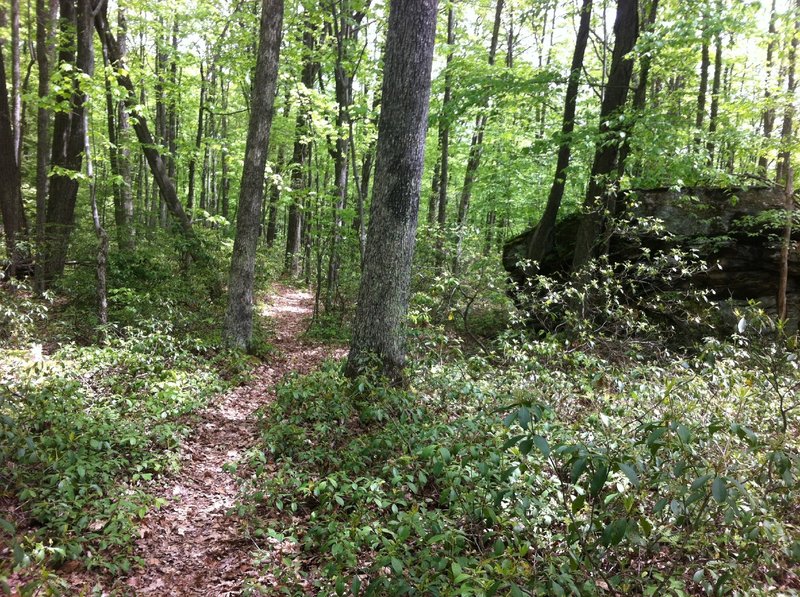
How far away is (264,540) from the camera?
379cm

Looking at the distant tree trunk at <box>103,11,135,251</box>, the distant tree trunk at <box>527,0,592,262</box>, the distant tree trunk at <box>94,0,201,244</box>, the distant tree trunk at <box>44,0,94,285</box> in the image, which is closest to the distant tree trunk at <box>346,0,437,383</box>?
the distant tree trunk at <box>527,0,592,262</box>

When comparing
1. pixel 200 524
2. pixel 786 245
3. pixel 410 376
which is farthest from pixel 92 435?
pixel 786 245

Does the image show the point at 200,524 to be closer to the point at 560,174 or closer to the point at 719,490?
the point at 719,490

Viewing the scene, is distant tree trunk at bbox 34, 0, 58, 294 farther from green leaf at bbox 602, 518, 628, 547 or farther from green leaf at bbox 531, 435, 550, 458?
green leaf at bbox 602, 518, 628, 547

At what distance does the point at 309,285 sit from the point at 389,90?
48.5ft

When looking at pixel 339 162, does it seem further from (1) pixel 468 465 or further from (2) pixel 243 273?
(1) pixel 468 465

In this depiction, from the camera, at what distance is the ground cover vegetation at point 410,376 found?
2998 millimetres

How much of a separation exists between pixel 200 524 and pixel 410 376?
2.69 metres

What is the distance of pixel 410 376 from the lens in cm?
566

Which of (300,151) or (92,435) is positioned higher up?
(300,151)

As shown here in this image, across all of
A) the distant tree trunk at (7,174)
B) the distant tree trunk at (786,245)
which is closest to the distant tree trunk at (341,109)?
the distant tree trunk at (7,174)

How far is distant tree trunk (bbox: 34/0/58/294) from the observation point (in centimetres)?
916

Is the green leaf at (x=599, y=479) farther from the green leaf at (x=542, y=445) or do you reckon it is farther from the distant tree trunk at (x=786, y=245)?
the distant tree trunk at (x=786, y=245)

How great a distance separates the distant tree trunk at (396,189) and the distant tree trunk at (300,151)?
245 inches
